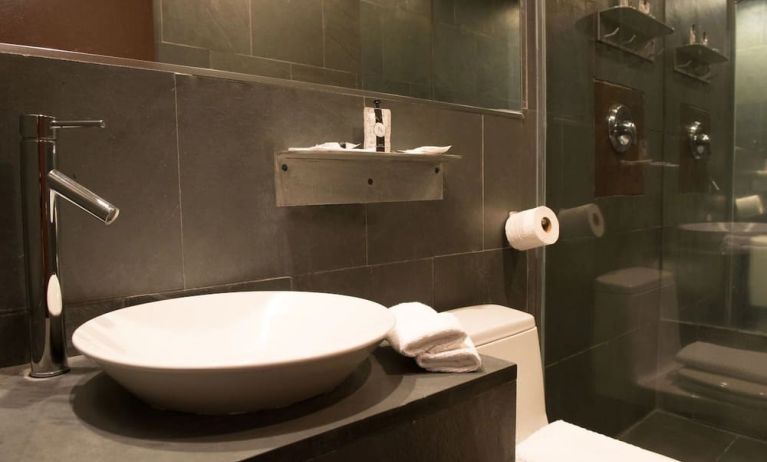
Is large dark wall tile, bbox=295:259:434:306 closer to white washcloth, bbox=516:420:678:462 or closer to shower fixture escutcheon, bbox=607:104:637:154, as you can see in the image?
white washcloth, bbox=516:420:678:462

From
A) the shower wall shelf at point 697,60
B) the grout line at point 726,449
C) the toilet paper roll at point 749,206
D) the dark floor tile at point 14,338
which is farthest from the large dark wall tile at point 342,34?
the grout line at point 726,449

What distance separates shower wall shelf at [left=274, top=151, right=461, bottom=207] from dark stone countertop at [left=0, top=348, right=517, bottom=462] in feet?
1.68

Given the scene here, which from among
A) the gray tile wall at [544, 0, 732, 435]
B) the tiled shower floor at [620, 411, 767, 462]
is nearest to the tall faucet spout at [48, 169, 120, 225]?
the gray tile wall at [544, 0, 732, 435]

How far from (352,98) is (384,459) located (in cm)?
92

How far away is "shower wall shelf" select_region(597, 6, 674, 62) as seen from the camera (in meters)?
1.98

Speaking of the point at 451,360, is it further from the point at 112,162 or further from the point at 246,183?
the point at 112,162

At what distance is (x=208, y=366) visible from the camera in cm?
63

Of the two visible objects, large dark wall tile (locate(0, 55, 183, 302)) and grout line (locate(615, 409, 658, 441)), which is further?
grout line (locate(615, 409, 658, 441))

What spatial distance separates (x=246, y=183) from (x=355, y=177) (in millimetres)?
283

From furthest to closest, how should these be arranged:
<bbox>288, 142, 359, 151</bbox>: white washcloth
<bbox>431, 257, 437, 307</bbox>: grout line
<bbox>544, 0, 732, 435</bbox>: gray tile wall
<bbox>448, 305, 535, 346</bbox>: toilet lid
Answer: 1. <bbox>544, 0, 732, 435</bbox>: gray tile wall
2. <bbox>431, 257, 437, 307</bbox>: grout line
3. <bbox>448, 305, 535, 346</bbox>: toilet lid
4. <bbox>288, 142, 359, 151</bbox>: white washcloth

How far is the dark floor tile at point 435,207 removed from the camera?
147 cm

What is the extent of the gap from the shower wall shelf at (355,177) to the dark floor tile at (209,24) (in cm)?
32

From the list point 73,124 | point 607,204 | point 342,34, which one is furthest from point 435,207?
point 73,124

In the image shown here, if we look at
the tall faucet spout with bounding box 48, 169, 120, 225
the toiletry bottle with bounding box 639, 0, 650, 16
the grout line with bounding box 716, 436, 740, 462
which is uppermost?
the toiletry bottle with bounding box 639, 0, 650, 16
